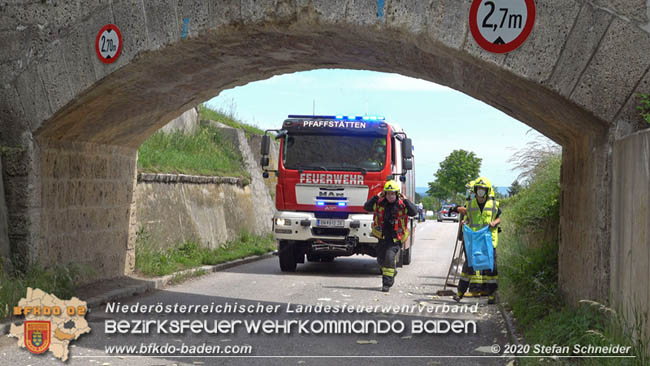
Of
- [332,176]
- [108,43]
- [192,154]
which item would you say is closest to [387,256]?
[332,176]

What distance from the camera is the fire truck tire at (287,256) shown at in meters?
15.4

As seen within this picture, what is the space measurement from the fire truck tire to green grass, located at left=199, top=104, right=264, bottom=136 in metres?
11.0

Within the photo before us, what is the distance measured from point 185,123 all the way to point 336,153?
10.0 metres

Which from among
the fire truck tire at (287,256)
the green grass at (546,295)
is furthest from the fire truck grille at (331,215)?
the green grass at (546,295)

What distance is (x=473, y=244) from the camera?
10195mm

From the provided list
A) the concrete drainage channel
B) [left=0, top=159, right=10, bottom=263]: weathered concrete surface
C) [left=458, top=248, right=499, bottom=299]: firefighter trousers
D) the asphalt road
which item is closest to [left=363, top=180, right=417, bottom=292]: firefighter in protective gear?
the asphalt road

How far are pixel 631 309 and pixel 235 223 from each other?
54.2ft

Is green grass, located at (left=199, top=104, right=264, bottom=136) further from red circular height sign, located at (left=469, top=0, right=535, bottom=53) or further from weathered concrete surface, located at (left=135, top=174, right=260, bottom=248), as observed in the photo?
red circular height sign, located at (left=469, top=0, right=535, bottom=53)

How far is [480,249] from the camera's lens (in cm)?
1014

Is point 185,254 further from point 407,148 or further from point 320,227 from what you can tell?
point 407,148

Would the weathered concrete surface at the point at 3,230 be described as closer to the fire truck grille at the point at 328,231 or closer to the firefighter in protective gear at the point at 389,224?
the firefighter in protective gear at the point at 389,224

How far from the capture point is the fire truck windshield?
1475cm

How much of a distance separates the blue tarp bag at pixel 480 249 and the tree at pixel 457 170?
70.6 m

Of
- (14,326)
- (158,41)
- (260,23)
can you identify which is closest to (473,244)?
(260,23)
